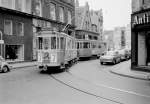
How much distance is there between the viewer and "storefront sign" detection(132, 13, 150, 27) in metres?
15.2

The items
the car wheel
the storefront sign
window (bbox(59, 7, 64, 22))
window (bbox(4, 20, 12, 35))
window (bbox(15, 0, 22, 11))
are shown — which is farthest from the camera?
window (bbox(59, 7, 64, 22))

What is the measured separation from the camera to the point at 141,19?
619 inches

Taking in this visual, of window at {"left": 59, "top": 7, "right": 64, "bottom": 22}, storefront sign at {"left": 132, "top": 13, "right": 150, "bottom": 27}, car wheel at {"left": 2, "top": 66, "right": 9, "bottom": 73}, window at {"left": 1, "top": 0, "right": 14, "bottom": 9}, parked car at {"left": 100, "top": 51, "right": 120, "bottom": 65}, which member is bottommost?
car wheel at {"left": 2, "top": 66, "right": 9, "bottom": 73}

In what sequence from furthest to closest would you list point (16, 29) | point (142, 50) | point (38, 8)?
point (38, 8), point (16, 29), point (142, 50)

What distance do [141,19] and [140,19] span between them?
127mm

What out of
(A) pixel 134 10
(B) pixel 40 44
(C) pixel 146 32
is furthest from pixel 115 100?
(A) pixel 134 10

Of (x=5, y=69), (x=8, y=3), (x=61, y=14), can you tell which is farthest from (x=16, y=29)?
(x=61, y=14)

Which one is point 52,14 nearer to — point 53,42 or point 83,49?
point 83,49

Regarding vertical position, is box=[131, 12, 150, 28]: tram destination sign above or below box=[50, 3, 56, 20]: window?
below

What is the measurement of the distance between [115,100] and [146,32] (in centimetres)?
1116

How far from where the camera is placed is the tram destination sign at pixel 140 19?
1523cm

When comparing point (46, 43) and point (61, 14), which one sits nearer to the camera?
point (46, 43)

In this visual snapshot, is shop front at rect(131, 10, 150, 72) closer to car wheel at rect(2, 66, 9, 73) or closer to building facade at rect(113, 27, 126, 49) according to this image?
car wheel at rect(2, 66, 9, 73)

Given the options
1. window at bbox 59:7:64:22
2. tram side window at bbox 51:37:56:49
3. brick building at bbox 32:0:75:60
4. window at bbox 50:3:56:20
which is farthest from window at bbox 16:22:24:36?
window at bbox 59:7:64:22
